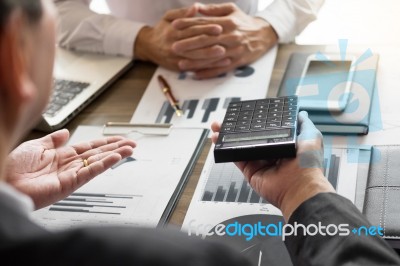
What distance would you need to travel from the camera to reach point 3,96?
42cm

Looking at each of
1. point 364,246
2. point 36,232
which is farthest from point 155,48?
point 36,232

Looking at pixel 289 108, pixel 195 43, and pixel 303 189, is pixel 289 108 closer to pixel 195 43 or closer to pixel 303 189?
pixel 303 189

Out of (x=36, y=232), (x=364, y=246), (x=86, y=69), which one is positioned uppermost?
(x=36, y=232)

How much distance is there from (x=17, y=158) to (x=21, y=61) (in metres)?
0.45

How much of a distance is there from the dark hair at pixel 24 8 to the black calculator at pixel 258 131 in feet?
1.25

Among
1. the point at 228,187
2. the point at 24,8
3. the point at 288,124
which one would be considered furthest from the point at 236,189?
the point at 24,8

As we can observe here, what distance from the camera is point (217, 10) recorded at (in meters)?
1.16

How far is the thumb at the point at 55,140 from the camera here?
2.92 ft

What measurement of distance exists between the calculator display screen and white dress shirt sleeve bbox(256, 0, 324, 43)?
16.5 inches

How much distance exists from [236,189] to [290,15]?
529 mm

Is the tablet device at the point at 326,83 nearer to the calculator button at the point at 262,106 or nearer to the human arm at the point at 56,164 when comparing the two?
the calculator button at the point at 262,106

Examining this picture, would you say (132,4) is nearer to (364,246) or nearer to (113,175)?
(113,175)

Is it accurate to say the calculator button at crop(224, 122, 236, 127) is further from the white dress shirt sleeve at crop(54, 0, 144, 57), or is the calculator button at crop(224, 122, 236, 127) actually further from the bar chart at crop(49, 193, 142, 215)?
the white dress shirt sleeve at crop(54, 0, 144, 57)

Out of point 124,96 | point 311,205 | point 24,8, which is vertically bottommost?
point 124,96
